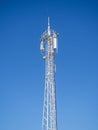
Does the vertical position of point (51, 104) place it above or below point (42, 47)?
below

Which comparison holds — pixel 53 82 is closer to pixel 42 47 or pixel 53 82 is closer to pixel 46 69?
pixel 46 69

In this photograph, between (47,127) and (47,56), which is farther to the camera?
(47,56)

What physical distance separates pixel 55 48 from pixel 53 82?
15.2 feet

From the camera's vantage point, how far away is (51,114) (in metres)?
37.2

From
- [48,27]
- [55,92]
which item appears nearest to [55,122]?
[55,92]

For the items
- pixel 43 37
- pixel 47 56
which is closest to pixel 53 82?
pixel 47 56

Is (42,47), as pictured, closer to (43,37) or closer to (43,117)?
(43,37)

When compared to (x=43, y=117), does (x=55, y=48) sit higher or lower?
higher

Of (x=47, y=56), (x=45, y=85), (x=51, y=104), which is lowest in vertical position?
(x=51, y=104)

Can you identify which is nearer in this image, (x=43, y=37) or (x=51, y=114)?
(x=51, y=114)

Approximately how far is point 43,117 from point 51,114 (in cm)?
123

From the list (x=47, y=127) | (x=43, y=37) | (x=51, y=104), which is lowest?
(x=47, y=127)

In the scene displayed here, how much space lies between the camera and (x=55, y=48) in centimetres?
4000

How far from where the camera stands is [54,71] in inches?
1554
